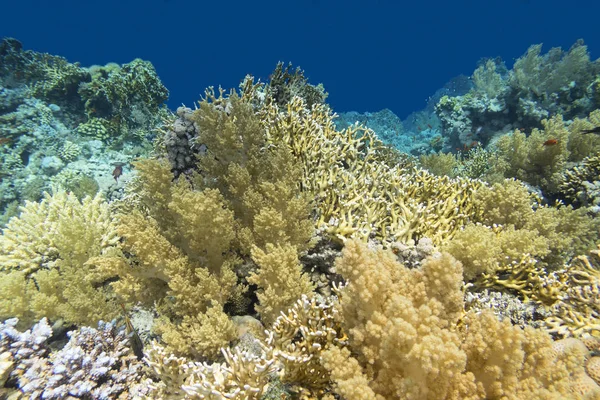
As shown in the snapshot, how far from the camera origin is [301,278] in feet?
10.0

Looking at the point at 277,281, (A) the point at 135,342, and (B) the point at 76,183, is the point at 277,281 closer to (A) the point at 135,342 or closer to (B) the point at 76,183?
(A) the point at 135,342

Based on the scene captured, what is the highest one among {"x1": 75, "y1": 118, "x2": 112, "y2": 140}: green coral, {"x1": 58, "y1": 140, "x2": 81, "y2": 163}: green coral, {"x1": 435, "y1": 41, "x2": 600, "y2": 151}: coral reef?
{"x1": 435, "y1": 41, "x2": 600, "y2": 151}: coral reef

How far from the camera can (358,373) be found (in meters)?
1.99

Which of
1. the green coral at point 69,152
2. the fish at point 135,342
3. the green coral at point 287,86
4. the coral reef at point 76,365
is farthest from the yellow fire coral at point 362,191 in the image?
the green coral at point 69,152

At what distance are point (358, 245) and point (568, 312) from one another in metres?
2.53

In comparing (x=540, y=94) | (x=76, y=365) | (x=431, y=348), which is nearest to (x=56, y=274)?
(x=76, y=365)

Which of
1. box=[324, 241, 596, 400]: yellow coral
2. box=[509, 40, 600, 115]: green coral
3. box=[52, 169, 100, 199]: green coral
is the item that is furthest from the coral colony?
box=[509, 40, 600, 115]: green coral

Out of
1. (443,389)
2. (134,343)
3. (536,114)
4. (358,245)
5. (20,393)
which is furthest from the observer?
(536,114)

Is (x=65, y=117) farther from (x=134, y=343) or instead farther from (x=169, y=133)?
(x=134, y=343)

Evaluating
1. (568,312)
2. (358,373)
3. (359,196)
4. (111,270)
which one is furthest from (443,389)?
(111,270)

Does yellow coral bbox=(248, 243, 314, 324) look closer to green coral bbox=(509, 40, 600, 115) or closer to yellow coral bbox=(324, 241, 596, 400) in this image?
yellow coral bbox=(324, 241, 596, 400)

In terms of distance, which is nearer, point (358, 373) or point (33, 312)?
point (358, 373)

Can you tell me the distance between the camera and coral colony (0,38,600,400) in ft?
6.56

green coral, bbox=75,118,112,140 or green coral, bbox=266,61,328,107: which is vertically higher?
green coral, bbox=75,118,112,140
